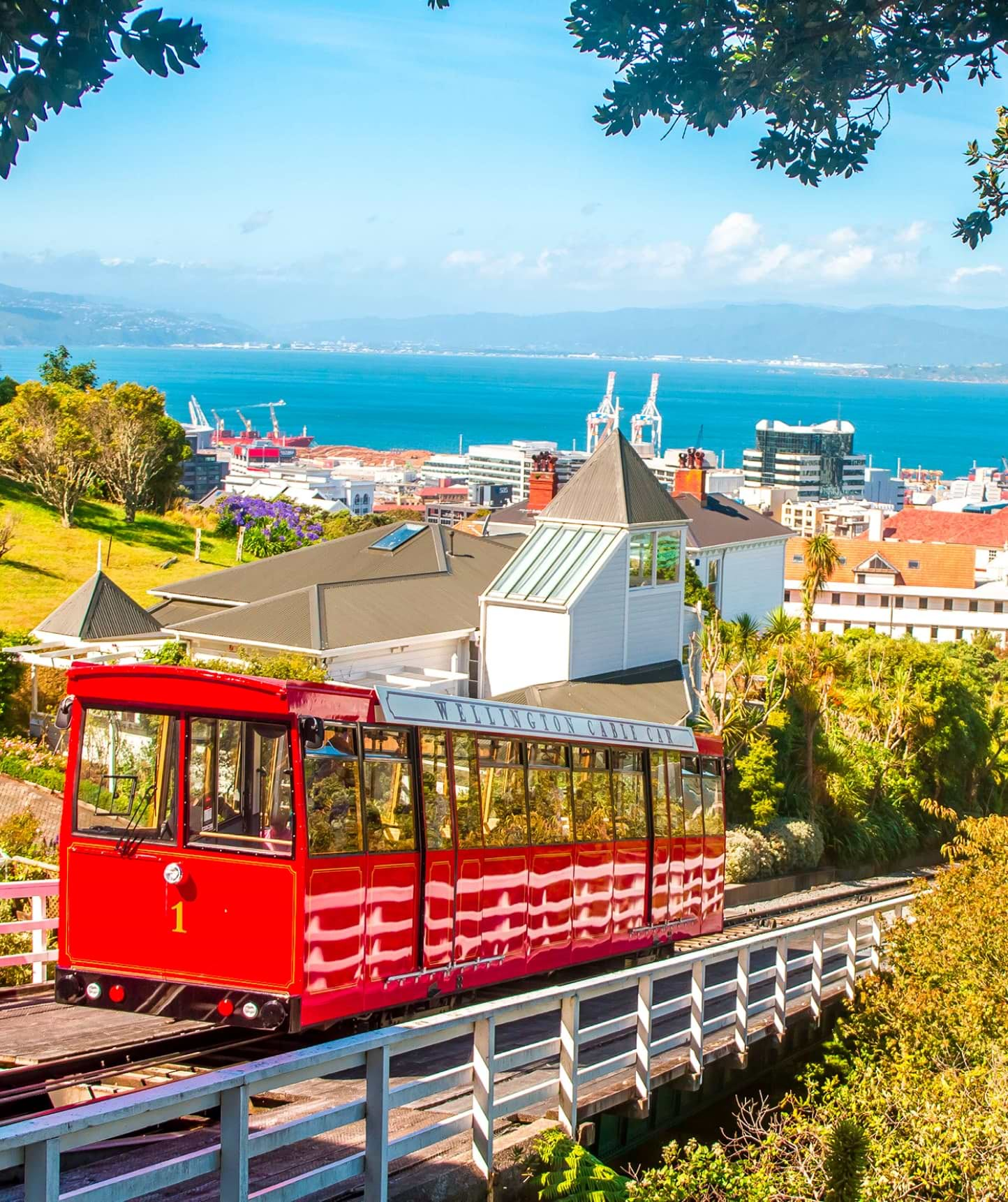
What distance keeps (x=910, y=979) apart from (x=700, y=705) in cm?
1927

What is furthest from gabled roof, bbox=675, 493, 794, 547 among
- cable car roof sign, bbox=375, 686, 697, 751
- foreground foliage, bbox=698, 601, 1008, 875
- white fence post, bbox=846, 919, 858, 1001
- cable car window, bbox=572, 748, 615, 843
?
cable car window, bbox=572, 748, 615, 843

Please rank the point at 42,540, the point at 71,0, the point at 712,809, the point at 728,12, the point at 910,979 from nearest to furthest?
the point at 71,0
the point at 728,12
the point at 910,979
the point at 712,809
the point at 42,540

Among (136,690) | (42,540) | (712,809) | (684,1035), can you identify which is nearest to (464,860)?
(684,1035)

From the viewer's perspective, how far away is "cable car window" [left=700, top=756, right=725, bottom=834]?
19875mm

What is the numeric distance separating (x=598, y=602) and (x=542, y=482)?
50.3 ft

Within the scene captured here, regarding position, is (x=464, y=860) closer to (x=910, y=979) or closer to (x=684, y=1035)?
(x=684, y=1035)

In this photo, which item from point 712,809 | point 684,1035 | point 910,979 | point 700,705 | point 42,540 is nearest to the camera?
point 684,1035

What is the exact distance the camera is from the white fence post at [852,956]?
17375mm

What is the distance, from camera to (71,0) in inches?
243

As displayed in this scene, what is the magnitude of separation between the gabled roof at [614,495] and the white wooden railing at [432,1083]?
707 inches

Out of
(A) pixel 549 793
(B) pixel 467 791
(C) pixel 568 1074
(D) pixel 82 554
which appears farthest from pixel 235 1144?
(D) pixel 82 554

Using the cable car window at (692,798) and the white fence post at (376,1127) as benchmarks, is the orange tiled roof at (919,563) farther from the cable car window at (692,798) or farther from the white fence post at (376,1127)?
the white fence post at (376,1127)

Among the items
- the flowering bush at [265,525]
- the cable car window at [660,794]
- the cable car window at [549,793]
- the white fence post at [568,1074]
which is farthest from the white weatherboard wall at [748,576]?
the white fence post at [568,1074]

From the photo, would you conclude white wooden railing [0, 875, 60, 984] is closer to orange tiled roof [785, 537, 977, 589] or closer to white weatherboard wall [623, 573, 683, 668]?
white weatherboard wall [623, 573, 683, 668]
